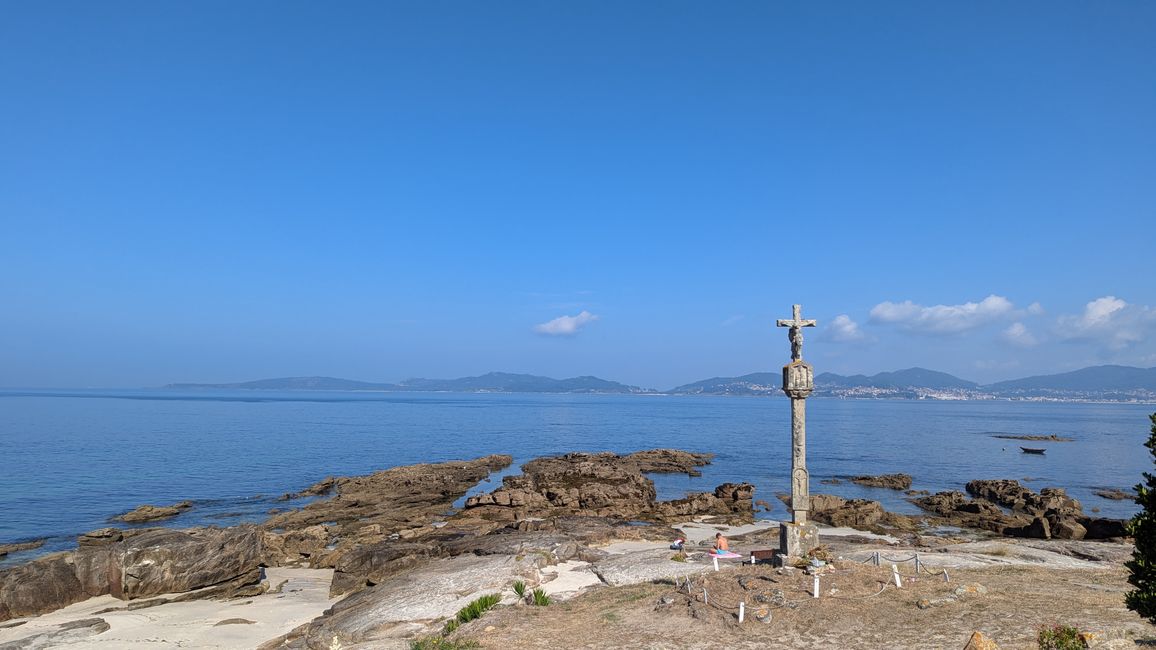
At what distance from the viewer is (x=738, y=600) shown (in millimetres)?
15781

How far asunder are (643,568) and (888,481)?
42.4m

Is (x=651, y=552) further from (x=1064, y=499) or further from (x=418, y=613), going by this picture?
(x=1064, y=499)

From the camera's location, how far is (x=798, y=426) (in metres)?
19.0

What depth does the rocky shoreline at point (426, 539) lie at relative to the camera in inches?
817

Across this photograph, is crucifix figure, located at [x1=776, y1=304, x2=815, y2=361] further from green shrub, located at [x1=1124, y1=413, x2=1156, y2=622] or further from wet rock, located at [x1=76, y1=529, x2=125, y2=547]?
wet rock, located at [x1=76, y1=529, x2=125, y2=547]

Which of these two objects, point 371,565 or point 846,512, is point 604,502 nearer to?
point 846,512

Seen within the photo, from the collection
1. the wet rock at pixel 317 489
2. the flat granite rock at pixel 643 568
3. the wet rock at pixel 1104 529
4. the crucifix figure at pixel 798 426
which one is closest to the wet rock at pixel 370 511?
the wet rock at pixel 317 489

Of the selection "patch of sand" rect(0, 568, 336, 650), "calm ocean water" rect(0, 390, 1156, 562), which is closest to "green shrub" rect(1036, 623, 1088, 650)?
"patch of sand" rect(0, 568, 336, 650)

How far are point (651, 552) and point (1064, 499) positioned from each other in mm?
36721

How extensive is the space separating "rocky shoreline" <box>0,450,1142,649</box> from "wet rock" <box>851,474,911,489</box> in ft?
0.52

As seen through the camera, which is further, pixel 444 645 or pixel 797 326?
pixel 797 326

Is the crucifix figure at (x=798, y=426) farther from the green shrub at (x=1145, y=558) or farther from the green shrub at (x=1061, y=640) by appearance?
the green shrub at (x=1145, y=558)

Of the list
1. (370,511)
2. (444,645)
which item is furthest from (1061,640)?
(370,511)

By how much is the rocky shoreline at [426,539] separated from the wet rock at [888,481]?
0.16m
